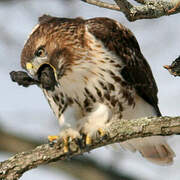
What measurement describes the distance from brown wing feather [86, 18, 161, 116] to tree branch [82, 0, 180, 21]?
1.70 m

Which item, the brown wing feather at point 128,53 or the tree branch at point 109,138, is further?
the brown wing feather at point 128,53

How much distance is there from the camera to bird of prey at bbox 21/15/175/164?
5562 mm

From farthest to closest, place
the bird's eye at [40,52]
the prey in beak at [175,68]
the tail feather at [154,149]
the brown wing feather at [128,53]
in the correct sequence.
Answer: the tail feather at [154,149]
the brown wing feather at [128,53]
the bird's eye at [40,52]
the prey in beak at [175,68]

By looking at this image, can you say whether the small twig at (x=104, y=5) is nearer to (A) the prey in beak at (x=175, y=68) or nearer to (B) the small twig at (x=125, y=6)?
(B) the small twig at (x=125, y=6)

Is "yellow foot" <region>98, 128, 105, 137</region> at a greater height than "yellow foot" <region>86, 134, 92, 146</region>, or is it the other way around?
"yellow foot" <region>98, 128, 105, 137</region>

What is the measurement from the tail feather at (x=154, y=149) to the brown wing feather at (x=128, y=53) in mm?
590

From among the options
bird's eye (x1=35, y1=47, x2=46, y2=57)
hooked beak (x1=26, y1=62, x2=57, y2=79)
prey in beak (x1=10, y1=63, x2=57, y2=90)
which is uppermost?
bird's eye (x1=35, y1=47, x2=46, y2=57)

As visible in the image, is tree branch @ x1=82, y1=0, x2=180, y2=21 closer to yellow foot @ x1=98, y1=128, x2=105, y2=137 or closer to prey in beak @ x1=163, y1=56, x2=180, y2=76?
prey in beak @ x1=163, y1=56, x2=180, y2=76

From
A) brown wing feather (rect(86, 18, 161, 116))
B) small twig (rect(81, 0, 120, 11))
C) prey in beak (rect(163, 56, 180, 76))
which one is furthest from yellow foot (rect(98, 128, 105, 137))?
small twig (rect(81, 0, 120, 11))

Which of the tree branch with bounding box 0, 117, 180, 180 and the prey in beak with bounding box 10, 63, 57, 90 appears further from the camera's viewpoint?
the prey in beak with bounding box 10, 63, 57, 90

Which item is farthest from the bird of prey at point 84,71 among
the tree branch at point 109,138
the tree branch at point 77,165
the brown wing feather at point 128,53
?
the tree branch at point 77,165

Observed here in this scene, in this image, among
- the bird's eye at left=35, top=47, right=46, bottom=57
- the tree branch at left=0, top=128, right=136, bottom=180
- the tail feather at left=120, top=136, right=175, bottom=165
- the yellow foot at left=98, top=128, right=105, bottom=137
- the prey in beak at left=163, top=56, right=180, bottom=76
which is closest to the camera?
the prey in beak at left=163, top=56, right=180, bottom=76

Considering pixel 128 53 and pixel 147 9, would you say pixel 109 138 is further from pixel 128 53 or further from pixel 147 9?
pixel 128 53

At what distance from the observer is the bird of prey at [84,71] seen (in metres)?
5.56
